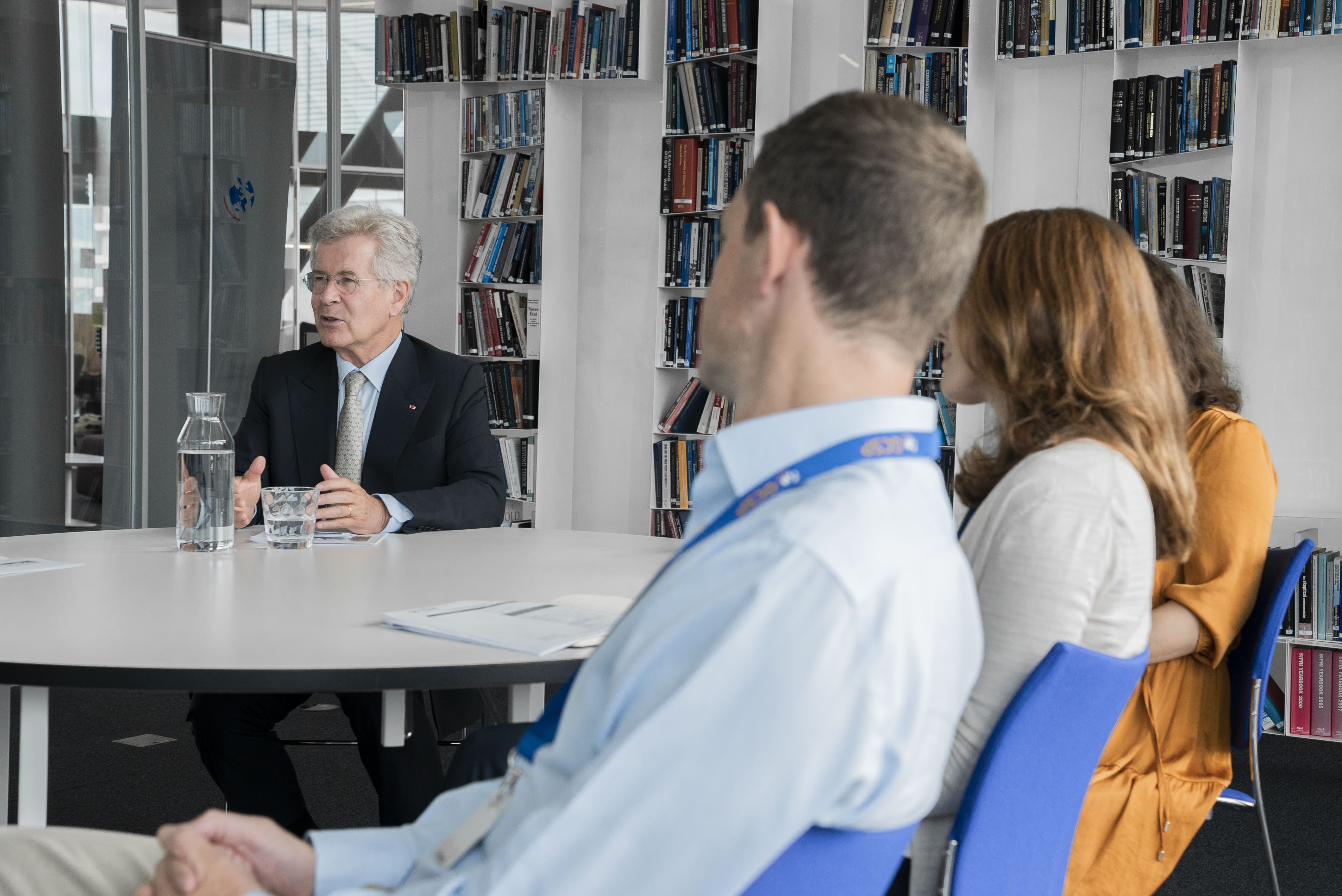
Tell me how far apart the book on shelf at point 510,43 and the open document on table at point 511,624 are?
3.87 metres

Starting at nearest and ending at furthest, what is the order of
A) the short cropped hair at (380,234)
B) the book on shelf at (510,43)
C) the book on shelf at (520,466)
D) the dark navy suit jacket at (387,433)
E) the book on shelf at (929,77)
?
the dark navy suit jacket at (387,433)
the short cropped hair at (380,234)
the book on shelf at (929,77)
the book on shelf at (510,43)
the book on shelf at (520,466)

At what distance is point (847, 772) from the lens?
790 millimetres

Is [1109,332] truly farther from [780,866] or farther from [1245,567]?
[780,866]

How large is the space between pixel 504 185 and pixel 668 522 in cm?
176

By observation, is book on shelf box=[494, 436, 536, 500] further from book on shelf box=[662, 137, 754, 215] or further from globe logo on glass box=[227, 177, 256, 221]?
globe logo on glass box=[227, 177, 256, 221]

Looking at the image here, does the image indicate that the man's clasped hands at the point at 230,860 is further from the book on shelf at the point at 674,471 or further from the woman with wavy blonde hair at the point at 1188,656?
the book on shelf at the point at 674,471

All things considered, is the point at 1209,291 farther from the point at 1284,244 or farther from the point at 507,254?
the point at 507,254

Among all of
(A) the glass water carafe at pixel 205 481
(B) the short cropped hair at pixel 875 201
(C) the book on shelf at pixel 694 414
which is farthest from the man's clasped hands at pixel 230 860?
(C) the book on shelf at pixel 694 414

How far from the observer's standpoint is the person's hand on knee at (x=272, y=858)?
990 millimetres

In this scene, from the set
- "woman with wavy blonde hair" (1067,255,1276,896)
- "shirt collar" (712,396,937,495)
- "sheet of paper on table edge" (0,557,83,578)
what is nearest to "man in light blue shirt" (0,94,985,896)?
"shirt collar" (712,396,937,495)

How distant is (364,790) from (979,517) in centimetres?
250

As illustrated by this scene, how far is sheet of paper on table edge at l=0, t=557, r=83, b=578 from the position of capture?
1920 mm

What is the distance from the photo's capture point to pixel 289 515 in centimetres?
221

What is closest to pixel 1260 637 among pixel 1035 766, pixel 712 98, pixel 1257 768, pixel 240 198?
pixel 1257 768
